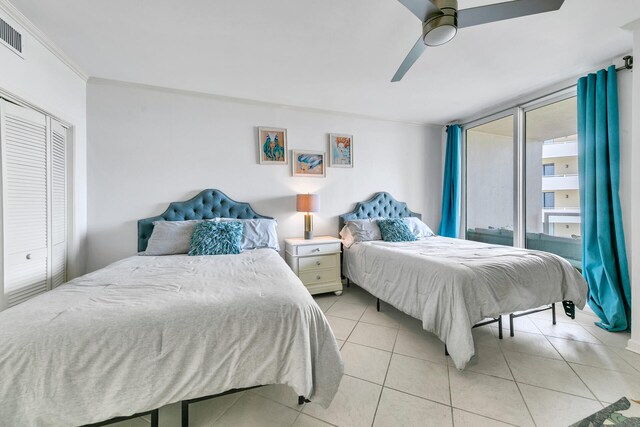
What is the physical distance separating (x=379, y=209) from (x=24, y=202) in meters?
3.88

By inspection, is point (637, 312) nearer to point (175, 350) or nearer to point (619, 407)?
point (619, 407)

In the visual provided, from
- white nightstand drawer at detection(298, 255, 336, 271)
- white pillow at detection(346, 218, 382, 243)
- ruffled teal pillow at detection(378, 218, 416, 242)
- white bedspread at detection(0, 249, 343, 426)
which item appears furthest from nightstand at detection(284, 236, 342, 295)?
white bedspread at detection(0, 249, 343, 426)

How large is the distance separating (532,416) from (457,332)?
1.70 feet

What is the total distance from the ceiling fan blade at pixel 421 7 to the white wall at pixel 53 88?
8.90ft

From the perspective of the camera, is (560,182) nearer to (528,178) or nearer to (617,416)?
(528,178)

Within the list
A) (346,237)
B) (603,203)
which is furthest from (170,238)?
(603,203)

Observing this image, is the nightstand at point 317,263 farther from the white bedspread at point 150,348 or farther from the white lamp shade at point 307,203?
the white bedspread at point 150,348

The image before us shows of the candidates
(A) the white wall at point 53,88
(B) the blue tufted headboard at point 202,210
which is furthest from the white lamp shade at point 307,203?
(A) the white wall at point 53,88

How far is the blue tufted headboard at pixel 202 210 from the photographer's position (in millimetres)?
2935

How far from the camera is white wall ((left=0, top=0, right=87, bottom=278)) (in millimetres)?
1832

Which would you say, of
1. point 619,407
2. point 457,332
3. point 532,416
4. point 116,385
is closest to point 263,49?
point 116,385

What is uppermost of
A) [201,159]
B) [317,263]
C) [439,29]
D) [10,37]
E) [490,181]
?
[10,37]

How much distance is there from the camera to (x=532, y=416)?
1.41m

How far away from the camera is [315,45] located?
2.19 metres
